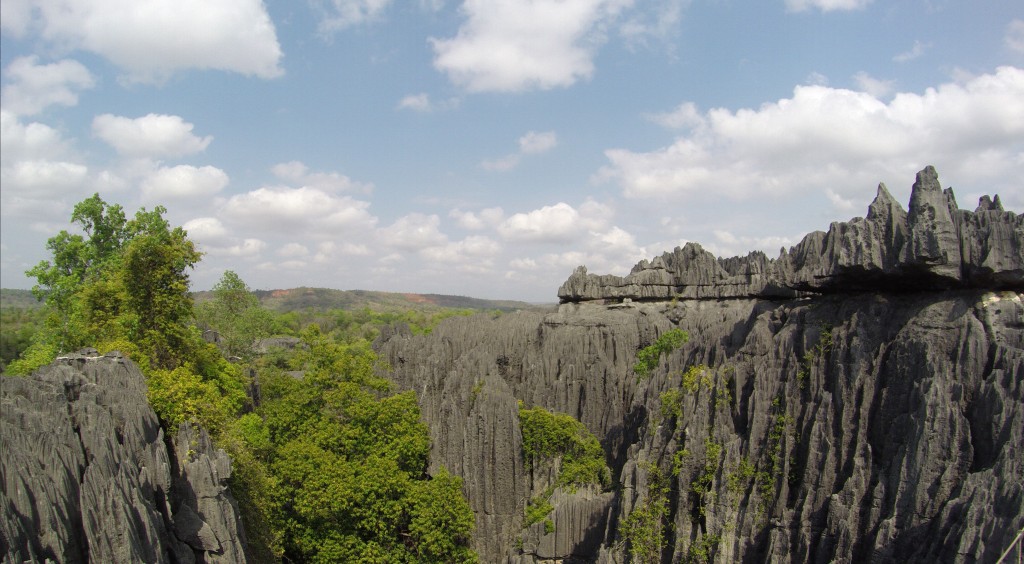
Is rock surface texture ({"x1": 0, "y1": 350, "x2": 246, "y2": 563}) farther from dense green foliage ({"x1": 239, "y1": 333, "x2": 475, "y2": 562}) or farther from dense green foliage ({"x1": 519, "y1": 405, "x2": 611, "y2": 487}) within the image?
dense green foliage ({"x1": 519, "y1": 405, "x2": 611, "y2": 487})

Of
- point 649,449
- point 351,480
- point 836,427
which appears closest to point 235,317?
point 351,480

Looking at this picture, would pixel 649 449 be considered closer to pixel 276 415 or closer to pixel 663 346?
pixel 276 415

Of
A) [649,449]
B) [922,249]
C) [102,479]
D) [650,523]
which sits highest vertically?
[922,249]

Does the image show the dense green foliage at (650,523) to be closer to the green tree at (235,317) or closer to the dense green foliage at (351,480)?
the dense green foliage at (351,480)

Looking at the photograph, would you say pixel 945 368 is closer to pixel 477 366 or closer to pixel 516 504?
pixel 516 504

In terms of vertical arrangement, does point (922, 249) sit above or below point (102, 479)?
above

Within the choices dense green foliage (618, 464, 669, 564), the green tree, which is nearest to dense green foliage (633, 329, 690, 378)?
dense green foliage (618, 464, 669, 564)

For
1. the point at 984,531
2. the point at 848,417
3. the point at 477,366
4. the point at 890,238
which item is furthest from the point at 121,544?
the point at 477,366

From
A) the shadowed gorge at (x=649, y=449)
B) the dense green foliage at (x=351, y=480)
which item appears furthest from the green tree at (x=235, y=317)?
the dense green foliage at (x=351, y=480)
